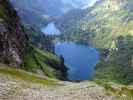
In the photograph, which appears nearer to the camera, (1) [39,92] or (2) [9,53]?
(1) [39,92]

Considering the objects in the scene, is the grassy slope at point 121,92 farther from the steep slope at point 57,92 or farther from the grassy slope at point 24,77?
the grassy slope at point 24,77

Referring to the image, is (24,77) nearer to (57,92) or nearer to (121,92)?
(57,92)

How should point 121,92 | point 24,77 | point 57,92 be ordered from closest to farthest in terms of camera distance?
point 57,92, point 121,92, point 24,77

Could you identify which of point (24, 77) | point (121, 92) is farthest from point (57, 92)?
point (24, 77)

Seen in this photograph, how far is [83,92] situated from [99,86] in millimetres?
5904

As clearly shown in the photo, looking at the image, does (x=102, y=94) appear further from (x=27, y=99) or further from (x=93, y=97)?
(x=27, y=99)

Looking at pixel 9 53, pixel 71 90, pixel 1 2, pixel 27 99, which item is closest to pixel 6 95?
pixel 27 99

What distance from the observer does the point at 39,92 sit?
58656 millimetres

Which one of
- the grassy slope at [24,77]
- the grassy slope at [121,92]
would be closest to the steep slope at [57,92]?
the grassy slope at [121,92]

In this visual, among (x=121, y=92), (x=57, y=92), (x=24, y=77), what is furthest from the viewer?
(x=24, y=77)

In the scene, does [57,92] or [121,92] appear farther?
[121,92]

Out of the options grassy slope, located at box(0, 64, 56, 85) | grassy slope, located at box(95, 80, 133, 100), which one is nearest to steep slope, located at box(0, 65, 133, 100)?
grassy slope, located at box(95, 80, 133, 100)

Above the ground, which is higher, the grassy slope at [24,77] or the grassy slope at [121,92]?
the grassy slope at [24,77]

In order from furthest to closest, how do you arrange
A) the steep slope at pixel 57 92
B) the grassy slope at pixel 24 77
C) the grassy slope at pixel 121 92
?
the grassy slope at pixel 24 77
the grassy slope at pixel 121 92
the steep slope at pixel 57 92
